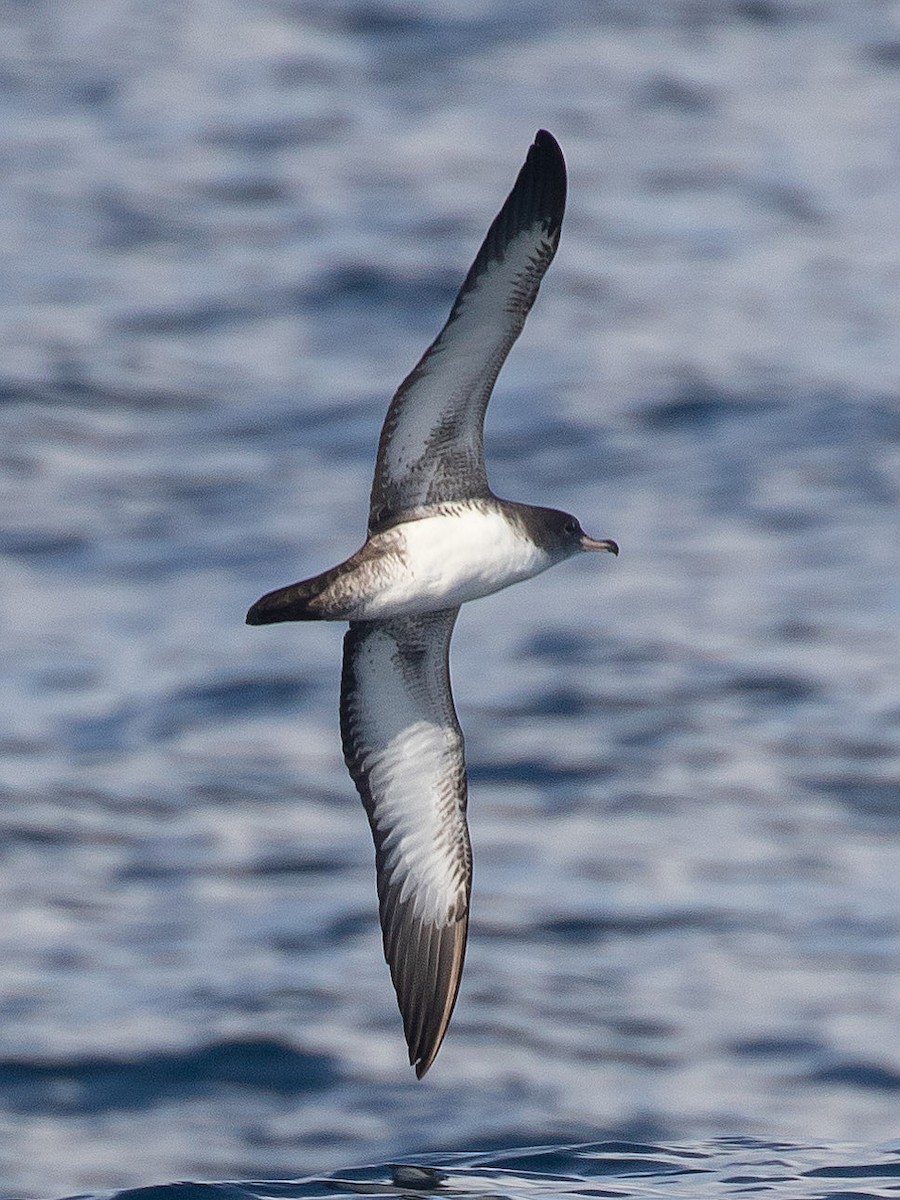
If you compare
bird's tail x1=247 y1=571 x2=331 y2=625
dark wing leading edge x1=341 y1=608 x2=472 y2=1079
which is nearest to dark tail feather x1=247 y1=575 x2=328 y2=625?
bird's tail x1=247 y1=571 x2=331 y2=625

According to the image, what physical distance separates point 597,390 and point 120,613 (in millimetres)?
5741

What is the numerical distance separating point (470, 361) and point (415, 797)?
2324mm

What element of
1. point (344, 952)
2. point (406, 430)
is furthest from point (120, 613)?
point (406, 430)

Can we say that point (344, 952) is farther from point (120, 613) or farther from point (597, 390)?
point (597, 390)

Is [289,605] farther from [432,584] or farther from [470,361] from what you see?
[470,361]

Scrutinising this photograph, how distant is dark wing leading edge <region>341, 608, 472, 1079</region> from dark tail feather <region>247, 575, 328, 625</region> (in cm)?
104

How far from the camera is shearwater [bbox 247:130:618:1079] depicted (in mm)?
9117

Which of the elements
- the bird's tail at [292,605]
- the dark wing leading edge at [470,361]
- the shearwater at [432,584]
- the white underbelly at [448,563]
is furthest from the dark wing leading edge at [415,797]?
the bird's tail at [292,605]

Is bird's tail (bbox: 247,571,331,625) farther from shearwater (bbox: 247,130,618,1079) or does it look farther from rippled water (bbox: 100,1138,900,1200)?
rippled water (bbox: 100,1138,900,1200)

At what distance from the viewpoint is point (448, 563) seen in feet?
31.1

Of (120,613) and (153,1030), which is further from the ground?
(120,613)

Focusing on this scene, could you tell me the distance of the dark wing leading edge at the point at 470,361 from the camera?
356 inches

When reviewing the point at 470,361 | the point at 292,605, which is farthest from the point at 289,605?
the point at 470,361

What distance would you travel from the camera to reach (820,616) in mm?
20375
